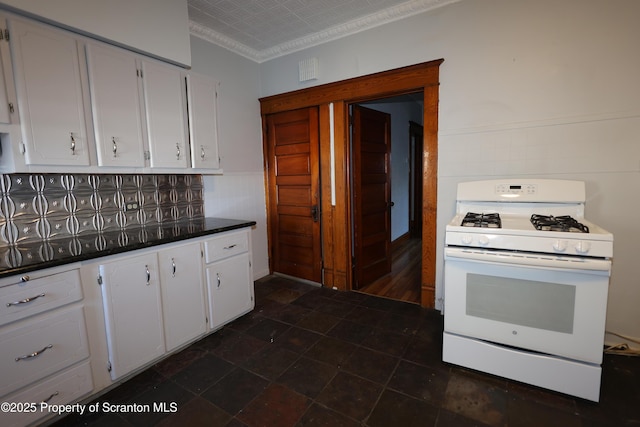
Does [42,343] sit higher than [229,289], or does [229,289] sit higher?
[42,343]

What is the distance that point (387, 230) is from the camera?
3719 millimetres

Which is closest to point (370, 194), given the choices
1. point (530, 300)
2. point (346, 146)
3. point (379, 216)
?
point (379, 216)

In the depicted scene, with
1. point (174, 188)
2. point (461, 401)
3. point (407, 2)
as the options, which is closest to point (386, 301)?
point (461, 401)

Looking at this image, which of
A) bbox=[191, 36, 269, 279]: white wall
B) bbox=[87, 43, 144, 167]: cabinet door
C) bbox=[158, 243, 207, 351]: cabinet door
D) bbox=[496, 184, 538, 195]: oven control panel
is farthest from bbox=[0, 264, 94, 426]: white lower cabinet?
bbox=[496, 184, 538, 195]: oven control panel

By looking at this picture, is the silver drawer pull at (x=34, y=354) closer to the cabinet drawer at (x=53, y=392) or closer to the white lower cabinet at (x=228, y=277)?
the cabinet drawer at (x=53, y=392)

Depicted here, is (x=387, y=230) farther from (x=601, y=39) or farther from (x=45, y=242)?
(x=45, y=242)

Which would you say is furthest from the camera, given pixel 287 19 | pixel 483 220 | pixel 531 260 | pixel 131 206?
pixel 287 19

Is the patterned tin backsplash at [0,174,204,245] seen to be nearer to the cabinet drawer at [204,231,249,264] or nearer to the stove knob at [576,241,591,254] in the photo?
the cabinet drawer at [204,231,249,264]

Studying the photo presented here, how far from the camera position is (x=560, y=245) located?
1.58 metres

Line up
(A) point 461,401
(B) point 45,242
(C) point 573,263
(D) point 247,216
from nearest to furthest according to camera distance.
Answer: (C) point 573,263, (A) point 461,401, (B) point 45,242, (D) point 247,216

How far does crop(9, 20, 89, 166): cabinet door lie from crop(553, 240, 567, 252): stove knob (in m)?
2.82

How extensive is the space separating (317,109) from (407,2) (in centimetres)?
123

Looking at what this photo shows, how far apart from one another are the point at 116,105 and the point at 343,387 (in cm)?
237

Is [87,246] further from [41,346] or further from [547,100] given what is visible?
[547,100]
